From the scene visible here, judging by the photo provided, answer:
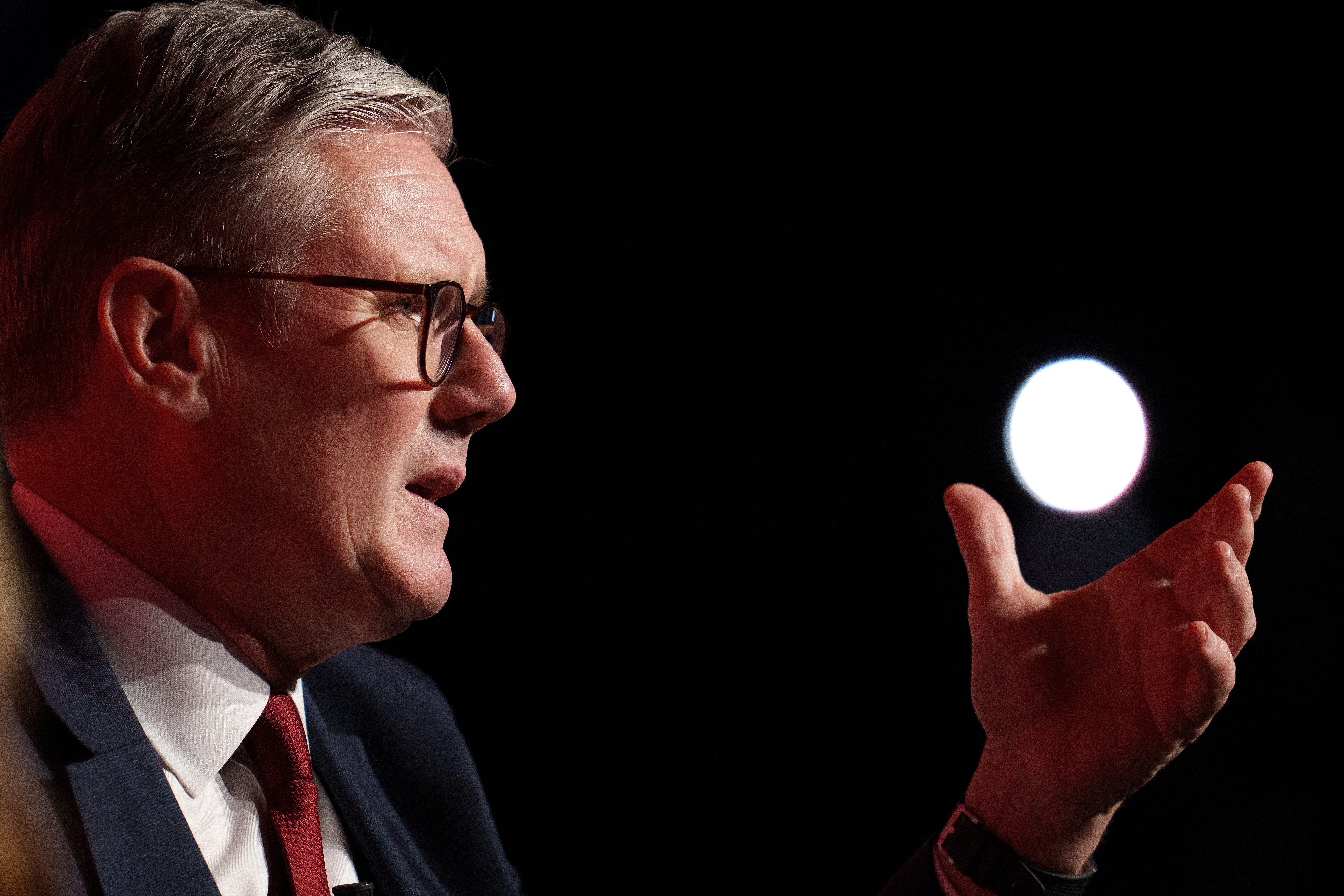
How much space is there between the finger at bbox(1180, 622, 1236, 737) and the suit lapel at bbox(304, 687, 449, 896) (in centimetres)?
126

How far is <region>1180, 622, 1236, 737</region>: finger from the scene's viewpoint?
1188mm

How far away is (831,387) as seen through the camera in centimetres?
239

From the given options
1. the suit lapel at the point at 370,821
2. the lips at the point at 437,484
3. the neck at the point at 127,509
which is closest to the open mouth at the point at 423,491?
the lips at the point at 437,484

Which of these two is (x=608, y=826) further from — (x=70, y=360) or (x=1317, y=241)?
(x=1317, y=241)

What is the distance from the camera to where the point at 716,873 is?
2400mm

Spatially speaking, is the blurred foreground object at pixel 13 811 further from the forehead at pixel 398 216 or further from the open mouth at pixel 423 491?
the forehead at pixel 398 216

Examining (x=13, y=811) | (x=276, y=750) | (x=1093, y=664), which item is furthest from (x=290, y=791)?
(x=1093, y=664)

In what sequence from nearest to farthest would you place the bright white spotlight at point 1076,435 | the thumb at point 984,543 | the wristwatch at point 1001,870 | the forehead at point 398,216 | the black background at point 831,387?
1. the forehead at point 398,216
2. the wristwatch at point 1001,870
3. the thumb at point 984,543
4. the black background at point 831,387
5. the bright white spotlight at point 1076,435

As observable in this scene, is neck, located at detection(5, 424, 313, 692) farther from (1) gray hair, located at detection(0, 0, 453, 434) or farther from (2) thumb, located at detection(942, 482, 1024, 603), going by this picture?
(2) thumb, located at detection(942, 482, 1024, 603)

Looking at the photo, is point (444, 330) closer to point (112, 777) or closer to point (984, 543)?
point (112, 777)

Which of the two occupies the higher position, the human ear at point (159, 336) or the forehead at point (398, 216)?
the forehead at point (398, 216)

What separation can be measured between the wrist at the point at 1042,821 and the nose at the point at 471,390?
1.05 meters

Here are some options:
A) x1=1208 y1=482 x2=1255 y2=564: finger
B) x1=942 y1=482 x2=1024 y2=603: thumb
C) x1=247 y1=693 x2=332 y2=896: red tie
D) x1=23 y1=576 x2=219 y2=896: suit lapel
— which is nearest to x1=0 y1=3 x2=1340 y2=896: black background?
x1=942 y1=482 x2=1024 y2=603: thumb

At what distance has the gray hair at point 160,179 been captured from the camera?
1.28 meters
